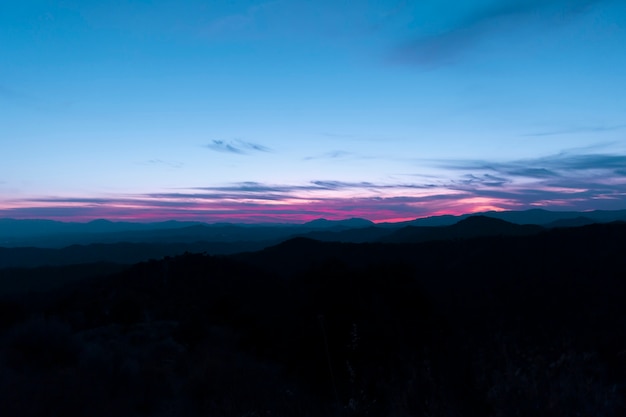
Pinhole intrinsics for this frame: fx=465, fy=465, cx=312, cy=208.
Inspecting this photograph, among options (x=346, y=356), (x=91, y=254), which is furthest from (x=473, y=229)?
(x=91, y=254)

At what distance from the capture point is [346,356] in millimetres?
8234

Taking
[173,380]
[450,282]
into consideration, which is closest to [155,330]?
[173,380]

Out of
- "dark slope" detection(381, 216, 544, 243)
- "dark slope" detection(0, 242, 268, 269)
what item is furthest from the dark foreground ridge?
"dark slope" detection(0, 242, 268, 269)

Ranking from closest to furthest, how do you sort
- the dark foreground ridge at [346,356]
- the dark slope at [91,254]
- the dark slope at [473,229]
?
the dark foreground ridge at [346,356], the dark slope at [473,229], the dark slope at [91,254]

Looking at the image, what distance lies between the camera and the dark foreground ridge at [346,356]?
5.45m

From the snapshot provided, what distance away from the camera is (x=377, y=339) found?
8.66m

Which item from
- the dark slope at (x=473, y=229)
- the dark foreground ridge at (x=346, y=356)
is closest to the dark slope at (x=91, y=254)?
the dark slope at (x=473, y=229)

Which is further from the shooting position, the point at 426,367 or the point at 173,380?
the point at 173,380

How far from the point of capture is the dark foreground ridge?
17.9ft

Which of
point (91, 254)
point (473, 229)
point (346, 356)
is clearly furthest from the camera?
point (91, 254)

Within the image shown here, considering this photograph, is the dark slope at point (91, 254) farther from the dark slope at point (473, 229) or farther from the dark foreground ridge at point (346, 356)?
the dark foreground ridge at point (346, 356)

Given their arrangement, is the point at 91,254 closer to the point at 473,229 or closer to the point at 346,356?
the point at 473,229

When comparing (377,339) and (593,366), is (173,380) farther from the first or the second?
(593,366)

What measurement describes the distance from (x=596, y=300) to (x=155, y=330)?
1517cm
